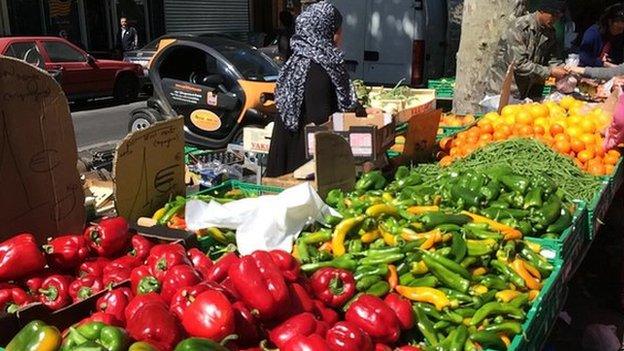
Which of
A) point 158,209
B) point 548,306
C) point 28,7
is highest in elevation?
point 28,7

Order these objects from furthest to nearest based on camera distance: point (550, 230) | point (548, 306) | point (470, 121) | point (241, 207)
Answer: point (470, 121) → point (550, 230) → point (241, 207) → point (548, 306)

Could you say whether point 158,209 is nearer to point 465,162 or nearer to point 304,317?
point 304,317

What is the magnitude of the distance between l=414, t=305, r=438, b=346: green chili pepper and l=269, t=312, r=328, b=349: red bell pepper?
0.47 metres

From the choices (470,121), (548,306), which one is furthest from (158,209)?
(470,121)

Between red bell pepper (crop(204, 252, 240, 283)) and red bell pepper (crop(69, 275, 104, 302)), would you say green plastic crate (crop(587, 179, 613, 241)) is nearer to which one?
red bell pepper (crop(204, 252, 240, 283))

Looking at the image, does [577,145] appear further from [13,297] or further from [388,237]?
[13,297]

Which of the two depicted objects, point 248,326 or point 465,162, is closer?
point 248,326

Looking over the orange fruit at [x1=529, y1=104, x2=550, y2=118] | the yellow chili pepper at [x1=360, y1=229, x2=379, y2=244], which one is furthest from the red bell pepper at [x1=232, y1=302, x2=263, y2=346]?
the orange fruit at [x1=529, y1=104, x2=550, y2=118]

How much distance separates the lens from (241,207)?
3176 millimetres

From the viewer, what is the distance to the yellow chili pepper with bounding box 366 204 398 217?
3.24 m

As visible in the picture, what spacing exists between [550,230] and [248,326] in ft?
6.38

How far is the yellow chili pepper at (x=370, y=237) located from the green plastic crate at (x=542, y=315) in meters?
0.80

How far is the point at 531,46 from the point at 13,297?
19.6ft

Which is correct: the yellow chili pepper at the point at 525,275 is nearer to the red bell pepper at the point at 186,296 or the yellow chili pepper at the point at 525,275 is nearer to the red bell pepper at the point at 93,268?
the red bell pepper at the point at 186,296
